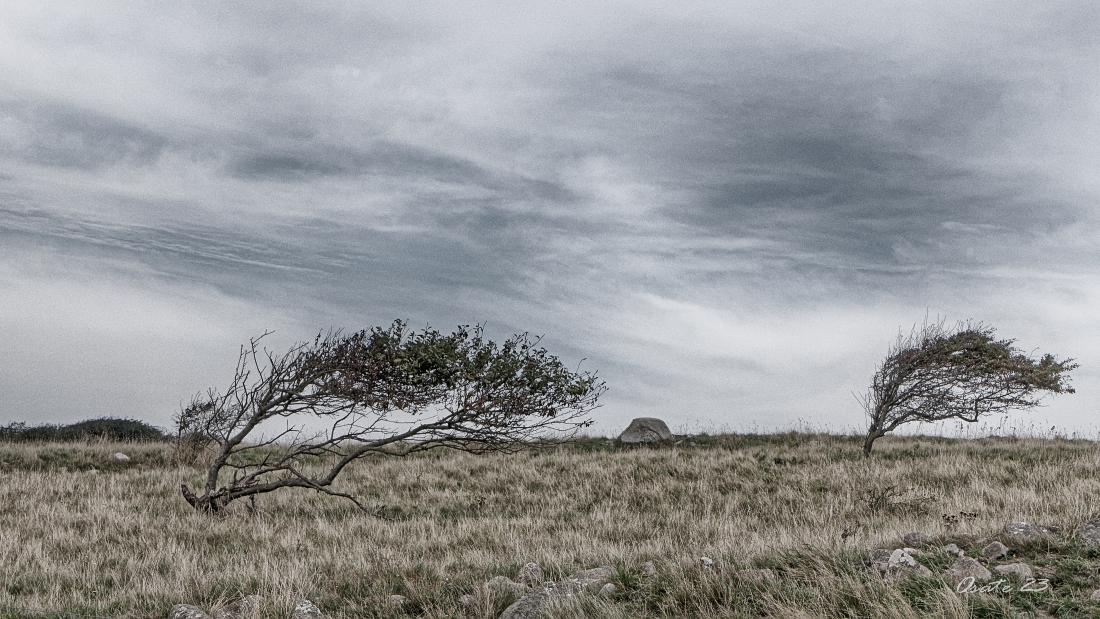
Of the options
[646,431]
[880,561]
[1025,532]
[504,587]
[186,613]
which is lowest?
[186,613]

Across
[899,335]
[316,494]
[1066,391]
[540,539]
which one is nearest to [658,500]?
[540,539]

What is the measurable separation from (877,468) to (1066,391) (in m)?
13.5

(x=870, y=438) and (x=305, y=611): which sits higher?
(x=870, y=438)

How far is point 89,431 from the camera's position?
1019 inches

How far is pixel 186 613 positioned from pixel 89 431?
24.2 m

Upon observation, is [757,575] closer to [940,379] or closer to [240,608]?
[240,608]

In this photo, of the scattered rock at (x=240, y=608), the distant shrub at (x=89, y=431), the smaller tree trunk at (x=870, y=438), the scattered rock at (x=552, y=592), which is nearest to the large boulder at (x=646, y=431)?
the smaller tree trunk at (x=870, y=438)

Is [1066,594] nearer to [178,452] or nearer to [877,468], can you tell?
[877,468]

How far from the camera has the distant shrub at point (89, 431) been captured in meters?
24.5

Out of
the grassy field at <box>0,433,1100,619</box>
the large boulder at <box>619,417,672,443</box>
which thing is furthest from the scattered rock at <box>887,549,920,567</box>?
the large boulder at <box>619,417,672,443</box>

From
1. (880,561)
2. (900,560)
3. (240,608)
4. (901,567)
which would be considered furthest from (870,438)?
(240,608)

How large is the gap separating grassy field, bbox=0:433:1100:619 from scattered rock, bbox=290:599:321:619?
183mm

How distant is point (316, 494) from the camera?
14.4 meters

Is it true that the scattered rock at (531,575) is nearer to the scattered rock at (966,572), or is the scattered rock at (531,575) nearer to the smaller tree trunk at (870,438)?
the scattered rock at (966,572)
